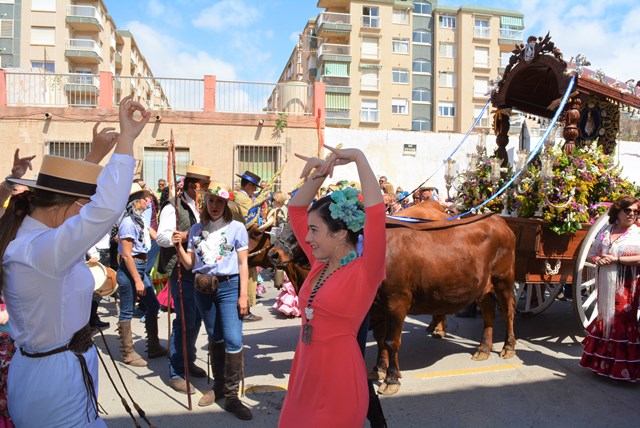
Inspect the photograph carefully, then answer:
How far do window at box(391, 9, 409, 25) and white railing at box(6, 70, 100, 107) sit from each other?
126 ft

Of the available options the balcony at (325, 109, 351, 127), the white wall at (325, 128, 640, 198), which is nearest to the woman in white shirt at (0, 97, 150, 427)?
the white wall at (325, 128, 640, 198)

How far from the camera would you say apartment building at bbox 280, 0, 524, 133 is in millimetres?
47719

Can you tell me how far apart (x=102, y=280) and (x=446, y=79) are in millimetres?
49019

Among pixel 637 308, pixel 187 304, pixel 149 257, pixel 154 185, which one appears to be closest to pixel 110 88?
pixel 154 185

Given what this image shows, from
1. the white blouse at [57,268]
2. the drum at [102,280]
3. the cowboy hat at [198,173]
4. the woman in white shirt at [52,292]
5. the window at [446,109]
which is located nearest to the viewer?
the white blouse at [57,268]

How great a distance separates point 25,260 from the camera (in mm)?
2207

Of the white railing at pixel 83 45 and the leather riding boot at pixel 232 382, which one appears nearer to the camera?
the leather riding boot at pixel 232 382

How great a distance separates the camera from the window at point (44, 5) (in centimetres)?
4278

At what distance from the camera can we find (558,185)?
242 inches

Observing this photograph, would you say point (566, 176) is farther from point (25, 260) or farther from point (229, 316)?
point (25, 260)

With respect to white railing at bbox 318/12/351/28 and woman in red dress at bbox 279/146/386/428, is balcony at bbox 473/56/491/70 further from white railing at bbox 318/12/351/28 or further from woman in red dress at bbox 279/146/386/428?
woman in red dress at bbox 279/146/386/428

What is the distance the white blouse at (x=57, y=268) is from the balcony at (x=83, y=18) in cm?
4723

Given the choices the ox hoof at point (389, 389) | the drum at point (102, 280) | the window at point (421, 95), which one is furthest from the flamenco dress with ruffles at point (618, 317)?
the window at point (421, 95)

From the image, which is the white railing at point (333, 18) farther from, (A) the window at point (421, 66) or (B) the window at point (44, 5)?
(B) the window at point (44, 5)
